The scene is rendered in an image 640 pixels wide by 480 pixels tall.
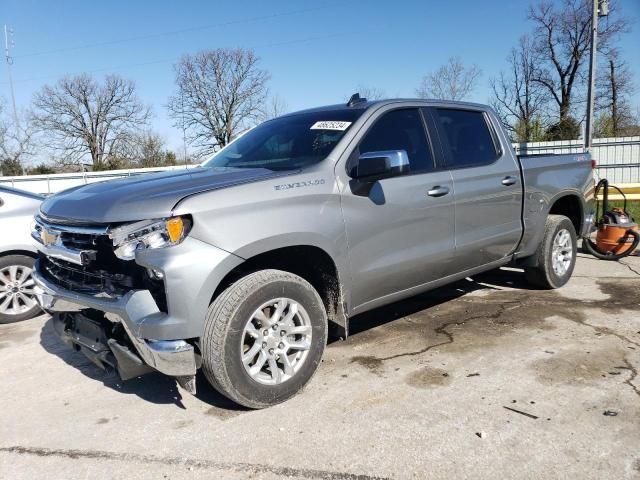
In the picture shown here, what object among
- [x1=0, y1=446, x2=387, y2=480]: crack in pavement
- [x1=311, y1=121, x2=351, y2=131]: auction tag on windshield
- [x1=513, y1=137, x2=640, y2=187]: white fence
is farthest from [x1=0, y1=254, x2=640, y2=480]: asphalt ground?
[x1=513, y1=137, x2=640, y2=187]: white fence

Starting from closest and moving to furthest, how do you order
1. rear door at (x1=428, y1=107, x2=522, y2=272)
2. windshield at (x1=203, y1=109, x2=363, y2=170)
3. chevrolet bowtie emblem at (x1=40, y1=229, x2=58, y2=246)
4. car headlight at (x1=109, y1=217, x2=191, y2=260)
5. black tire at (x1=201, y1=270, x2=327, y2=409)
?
car headlight at (x1=109, y1=217, x2=191, y2=260), black tire at (x1=201, y1=270, x2=327, y2=409), chevrolet bowtie emblem at (x1=40, y1=229, x2=58, y2=246), windshield at (x1=203, y1=109, x2=363, y2=170), rear door at (x1=428, y1=107, x2=522, y2=272)

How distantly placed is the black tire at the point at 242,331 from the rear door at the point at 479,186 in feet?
5.53

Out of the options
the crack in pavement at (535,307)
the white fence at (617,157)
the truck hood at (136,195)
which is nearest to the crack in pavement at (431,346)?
the crack in pavement at (535,307)

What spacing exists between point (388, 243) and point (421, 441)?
143 centimetres

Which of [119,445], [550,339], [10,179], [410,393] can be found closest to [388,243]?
[410,393]

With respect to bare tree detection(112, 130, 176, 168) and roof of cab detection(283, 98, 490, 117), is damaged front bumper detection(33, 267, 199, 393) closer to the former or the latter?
roof of cab detection(283, 98, 490, 117)

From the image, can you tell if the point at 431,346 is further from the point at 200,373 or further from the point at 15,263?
the point at 15,263

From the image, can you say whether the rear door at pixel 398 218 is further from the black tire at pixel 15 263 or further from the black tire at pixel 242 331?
the black tire at pixel 15 263

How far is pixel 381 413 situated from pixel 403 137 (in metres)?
2.10

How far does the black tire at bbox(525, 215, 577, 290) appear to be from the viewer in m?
5.62

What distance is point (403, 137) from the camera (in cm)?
420

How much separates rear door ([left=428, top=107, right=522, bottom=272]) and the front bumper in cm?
251

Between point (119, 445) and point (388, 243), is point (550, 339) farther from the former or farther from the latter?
point (119, 445)

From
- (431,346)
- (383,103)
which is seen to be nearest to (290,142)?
(383,103)
